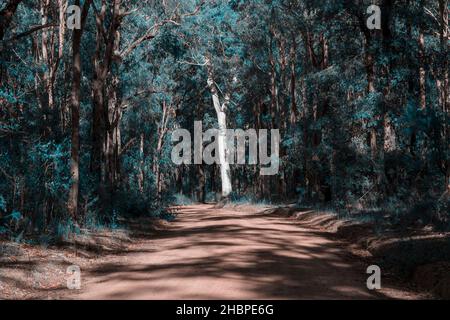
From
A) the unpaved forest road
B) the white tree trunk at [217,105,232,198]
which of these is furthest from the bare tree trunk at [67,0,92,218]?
the white tree trunk at [217,105,232,198]

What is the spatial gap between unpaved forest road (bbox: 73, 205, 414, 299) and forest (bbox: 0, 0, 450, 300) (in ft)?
7.95

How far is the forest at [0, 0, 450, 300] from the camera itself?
547 inches

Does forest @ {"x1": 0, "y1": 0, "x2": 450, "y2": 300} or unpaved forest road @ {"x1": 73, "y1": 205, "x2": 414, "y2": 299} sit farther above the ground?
forest @ {"x1": 0, "y1": 0, "x2": 450, "y2": 300}

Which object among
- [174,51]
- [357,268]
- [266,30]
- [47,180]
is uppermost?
[266,30]

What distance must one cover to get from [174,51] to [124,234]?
14021 mm

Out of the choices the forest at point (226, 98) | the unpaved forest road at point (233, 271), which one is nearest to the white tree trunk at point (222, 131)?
the forest at point (226, 98)

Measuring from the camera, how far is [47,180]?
46.7ft

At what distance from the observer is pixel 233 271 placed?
30.6ft

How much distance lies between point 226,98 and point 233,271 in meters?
30.7

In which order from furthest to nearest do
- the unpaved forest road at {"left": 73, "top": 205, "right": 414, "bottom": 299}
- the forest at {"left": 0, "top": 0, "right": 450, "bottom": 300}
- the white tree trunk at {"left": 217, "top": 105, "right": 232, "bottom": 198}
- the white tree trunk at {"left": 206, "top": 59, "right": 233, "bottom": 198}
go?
the white tree trunk at {"left": 217, "top": 105, "right": 232, "bottom": 198} → the white tree trunk at {"left": 206, "top": 59, "right": 233, "bottom": 198} → the forest at {"left": 0, "top": 0, "right": 450, "bottom": 300} → the unpaved forest road at {"left": 73, "top": 205, "right": 414, "bottom": 299}

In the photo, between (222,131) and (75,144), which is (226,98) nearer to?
(222,131)

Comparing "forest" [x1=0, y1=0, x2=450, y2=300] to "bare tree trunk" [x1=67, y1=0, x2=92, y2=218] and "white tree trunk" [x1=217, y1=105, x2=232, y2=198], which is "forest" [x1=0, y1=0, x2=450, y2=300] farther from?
"white tree trunk" [x1=217, y1=105, x2=232, y2=198]
